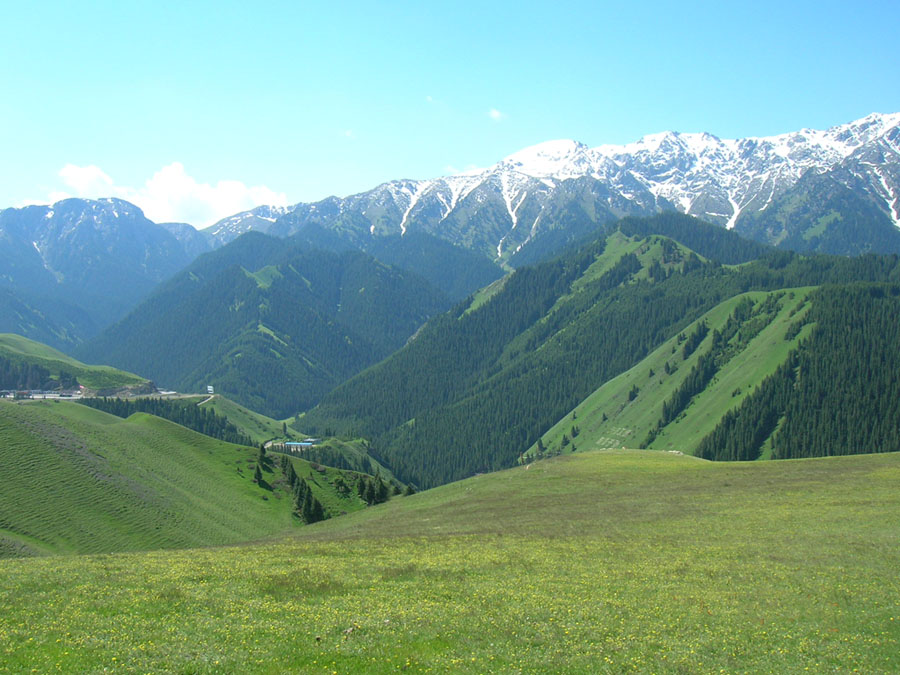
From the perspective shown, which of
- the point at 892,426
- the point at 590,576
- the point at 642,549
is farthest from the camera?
the point at 892,426

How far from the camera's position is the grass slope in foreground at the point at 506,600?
28922 millimetres

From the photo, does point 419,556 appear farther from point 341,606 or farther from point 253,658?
point 253,658

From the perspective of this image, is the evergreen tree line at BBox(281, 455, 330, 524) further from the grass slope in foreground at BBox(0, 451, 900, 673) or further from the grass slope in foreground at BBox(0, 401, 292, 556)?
the grass slope in foreground at BBox(0, 451, 900, 673)

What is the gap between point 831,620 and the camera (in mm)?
34312

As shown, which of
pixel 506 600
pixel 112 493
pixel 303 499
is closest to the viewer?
Result: pixel 506 600

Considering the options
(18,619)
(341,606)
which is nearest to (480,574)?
(341,606)

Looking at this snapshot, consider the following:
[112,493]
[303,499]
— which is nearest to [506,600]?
[112,493]

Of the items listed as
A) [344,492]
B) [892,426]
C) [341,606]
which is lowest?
[344,492]

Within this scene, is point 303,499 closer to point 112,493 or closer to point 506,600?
point 112,493

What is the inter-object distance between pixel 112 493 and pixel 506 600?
94.7 m

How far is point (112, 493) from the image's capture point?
11012 centimetres

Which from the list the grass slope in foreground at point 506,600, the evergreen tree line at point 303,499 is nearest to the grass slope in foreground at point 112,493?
the evergreen tree line at point 303,499

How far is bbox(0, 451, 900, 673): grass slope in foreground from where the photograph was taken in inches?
1139

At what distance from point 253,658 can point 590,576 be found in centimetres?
2448
